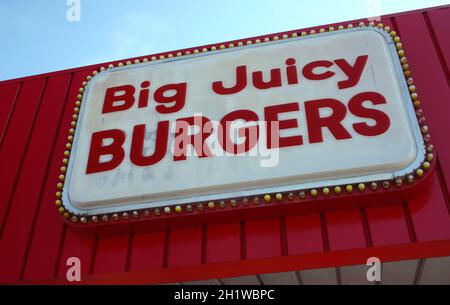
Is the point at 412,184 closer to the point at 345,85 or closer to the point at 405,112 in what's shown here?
the point at 405,112

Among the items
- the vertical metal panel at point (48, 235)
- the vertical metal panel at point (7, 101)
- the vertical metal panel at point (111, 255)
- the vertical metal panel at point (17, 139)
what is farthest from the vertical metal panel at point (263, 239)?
the vertical metal panel at point (7, 101)

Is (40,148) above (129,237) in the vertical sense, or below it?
above

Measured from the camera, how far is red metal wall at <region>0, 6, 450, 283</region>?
3230mm

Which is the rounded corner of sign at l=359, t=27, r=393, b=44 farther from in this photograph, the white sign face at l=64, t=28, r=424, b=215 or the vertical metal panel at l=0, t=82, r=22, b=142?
the vertical metal panel at l=0, t=82, r=22, b=142

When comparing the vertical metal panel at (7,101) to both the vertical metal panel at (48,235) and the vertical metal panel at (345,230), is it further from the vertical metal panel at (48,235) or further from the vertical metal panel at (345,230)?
the vertical metal panel at (345,230)

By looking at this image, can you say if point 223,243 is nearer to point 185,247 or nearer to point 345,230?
point 185,247

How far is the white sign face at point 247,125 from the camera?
347 centimetres

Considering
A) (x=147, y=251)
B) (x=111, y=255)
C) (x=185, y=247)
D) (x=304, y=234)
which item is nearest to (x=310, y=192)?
(x=304, y=234)

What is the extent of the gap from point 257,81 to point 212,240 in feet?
4.87

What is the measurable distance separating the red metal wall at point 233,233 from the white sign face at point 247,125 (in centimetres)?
27

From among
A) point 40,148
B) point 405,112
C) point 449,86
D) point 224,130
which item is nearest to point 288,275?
point 224,130

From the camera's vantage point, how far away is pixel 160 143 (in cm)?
396

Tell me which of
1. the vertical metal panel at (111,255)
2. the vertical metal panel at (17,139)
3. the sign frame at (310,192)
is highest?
the vertical metal panel at (17,139)

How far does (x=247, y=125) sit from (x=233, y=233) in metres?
0.89
